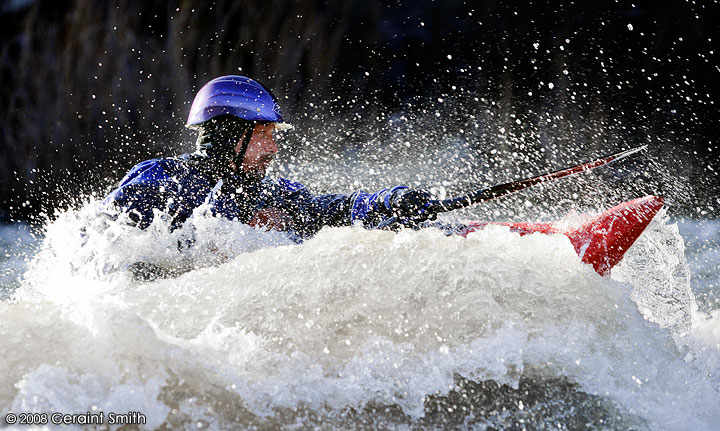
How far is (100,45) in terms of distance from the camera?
7547 mm

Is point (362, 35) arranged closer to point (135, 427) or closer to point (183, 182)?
point (183, 182)

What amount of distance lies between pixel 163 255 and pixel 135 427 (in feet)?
3.64

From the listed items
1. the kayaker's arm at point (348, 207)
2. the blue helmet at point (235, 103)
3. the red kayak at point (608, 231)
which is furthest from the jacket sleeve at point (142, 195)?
the red kayak at point (608, 231)

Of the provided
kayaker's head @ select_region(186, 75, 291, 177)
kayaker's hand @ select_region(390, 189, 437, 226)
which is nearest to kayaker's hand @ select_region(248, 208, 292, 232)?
kayaker's head @ select_region(186, 75, 291, 177)

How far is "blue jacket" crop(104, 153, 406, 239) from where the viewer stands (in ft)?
Answer: 7.15

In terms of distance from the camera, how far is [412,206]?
2.28m

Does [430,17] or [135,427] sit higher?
[430,17]

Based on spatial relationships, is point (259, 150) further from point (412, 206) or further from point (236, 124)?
point (412, 206)

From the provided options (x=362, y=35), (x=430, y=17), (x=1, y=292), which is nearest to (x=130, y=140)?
(x=1, y=292)

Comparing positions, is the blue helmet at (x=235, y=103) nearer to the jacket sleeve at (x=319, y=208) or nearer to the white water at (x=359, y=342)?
the jacket sleeve at (x=319, y=208)

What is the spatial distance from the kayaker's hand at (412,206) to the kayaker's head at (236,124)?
2.25 feet

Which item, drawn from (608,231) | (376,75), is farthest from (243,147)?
(376,75)

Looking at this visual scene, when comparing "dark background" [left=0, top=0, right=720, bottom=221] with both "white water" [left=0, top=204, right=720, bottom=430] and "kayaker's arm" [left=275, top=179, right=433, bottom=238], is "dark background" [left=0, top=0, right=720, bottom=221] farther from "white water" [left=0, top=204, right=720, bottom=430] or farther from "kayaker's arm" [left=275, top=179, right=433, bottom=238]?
"white water" [left=0, top=204, right=720, bottom=430]

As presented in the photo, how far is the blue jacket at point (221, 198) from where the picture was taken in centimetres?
218
